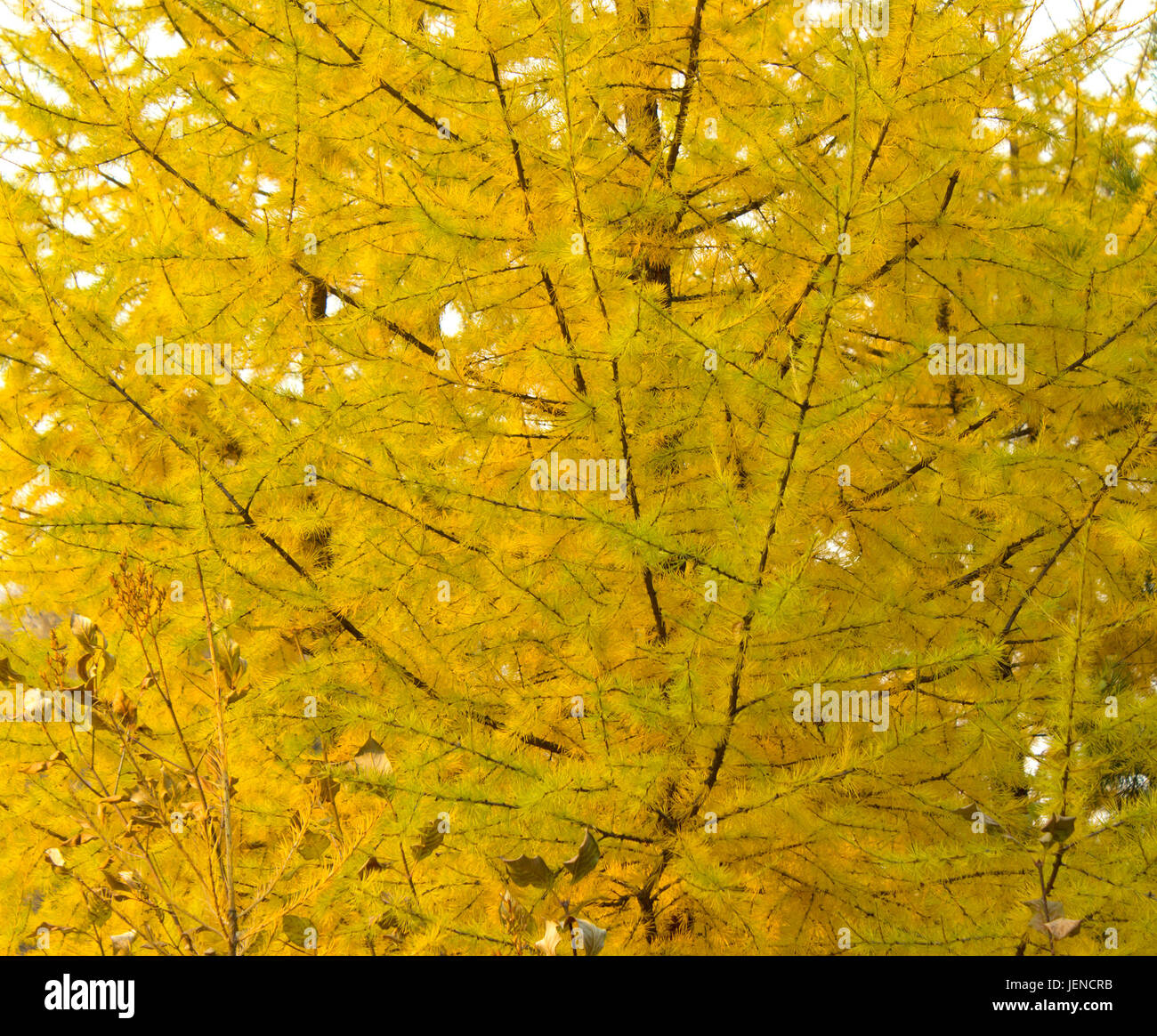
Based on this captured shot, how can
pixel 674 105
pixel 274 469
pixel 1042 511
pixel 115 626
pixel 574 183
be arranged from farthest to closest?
pixel 115 626
pixel 674 105
pixel 1042 511
pixel 274 469
pixel 574 183

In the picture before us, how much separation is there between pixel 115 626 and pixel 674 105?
2730 millimetres

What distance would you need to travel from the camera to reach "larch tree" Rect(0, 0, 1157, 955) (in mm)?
2350

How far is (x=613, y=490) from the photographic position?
8.72ft

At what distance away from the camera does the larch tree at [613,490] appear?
235cm

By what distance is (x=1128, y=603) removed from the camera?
3096 mm

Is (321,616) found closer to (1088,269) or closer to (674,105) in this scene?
(674,105)

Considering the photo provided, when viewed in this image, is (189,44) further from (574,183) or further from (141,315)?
(574,183)

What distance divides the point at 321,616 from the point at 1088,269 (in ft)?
8.22

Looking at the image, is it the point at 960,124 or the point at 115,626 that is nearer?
the point at 960,124

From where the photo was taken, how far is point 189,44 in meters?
4.38
